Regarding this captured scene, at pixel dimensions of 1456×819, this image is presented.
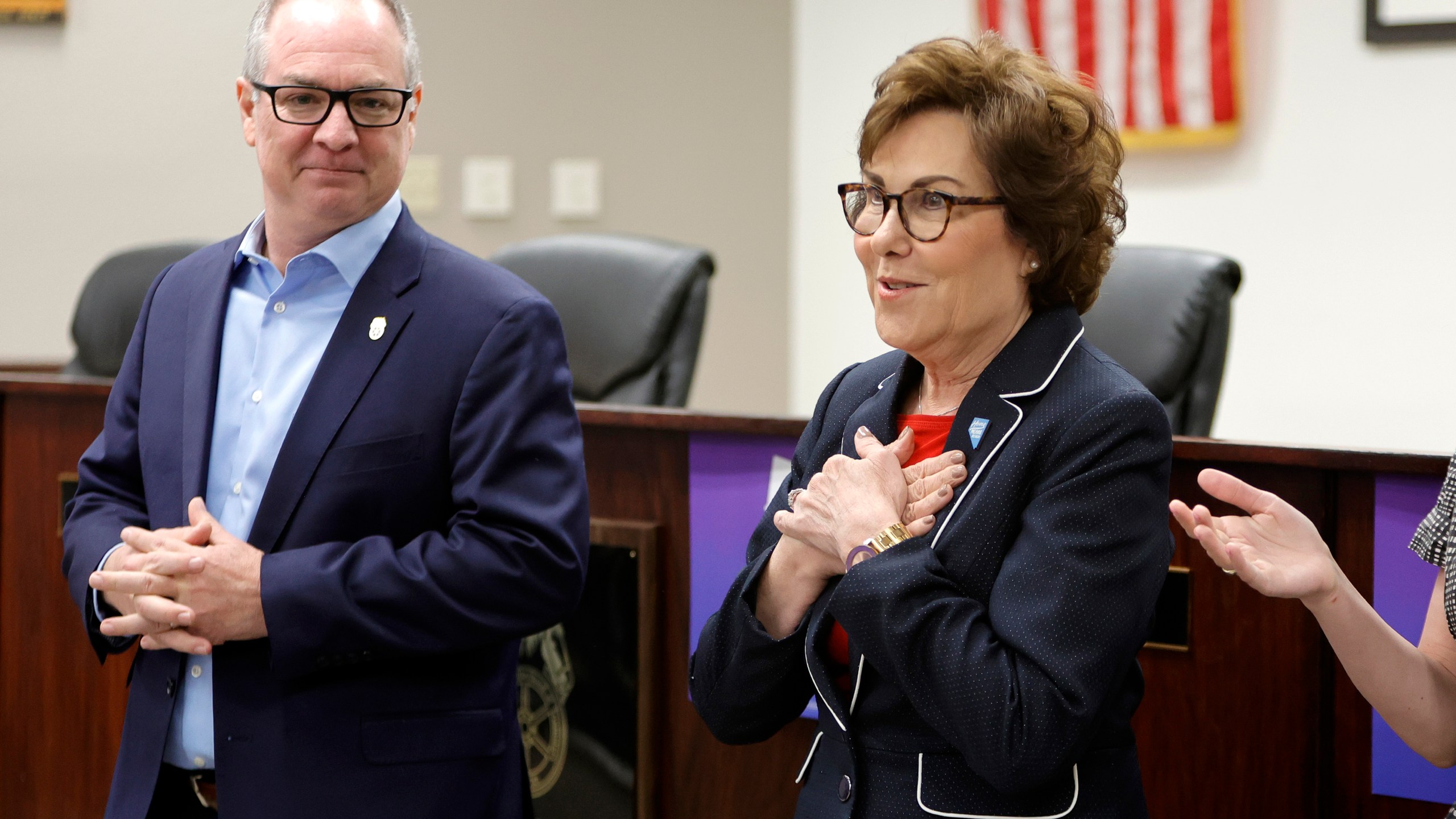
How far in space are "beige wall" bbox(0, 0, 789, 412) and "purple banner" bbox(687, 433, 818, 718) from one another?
2.22 m

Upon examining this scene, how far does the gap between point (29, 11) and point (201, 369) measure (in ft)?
10.00

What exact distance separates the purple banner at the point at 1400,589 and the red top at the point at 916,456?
2.11 ft

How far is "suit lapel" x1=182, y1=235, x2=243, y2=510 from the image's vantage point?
4.77 ft

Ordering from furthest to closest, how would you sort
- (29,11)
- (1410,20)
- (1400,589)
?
(29,11), (1410,20), (1400,589)

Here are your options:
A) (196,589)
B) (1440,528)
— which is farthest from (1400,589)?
(196,589)

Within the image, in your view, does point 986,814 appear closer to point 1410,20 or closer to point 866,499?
point 866,499

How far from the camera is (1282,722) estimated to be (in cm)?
161

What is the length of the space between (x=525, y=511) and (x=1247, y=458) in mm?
906

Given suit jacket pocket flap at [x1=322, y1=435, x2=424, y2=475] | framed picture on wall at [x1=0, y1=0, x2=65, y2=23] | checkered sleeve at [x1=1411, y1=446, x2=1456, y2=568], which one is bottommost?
checkered sleeve at [x1=1411, y1=446, x2=1456, y2=568]

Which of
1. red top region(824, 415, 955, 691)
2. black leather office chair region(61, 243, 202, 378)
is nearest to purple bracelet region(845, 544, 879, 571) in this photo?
red top region(824, 415, 955, 691)

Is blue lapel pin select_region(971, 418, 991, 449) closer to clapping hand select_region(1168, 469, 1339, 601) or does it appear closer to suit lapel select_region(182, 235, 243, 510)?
clapping hand select_region(1168, 469, 1339, 601)

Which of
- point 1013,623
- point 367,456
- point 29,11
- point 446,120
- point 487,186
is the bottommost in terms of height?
point 1013,623

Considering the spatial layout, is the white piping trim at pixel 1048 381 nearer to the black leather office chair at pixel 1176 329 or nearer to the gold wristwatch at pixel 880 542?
the gold wristwatch at pixel 880 542

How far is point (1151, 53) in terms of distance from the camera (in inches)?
142
